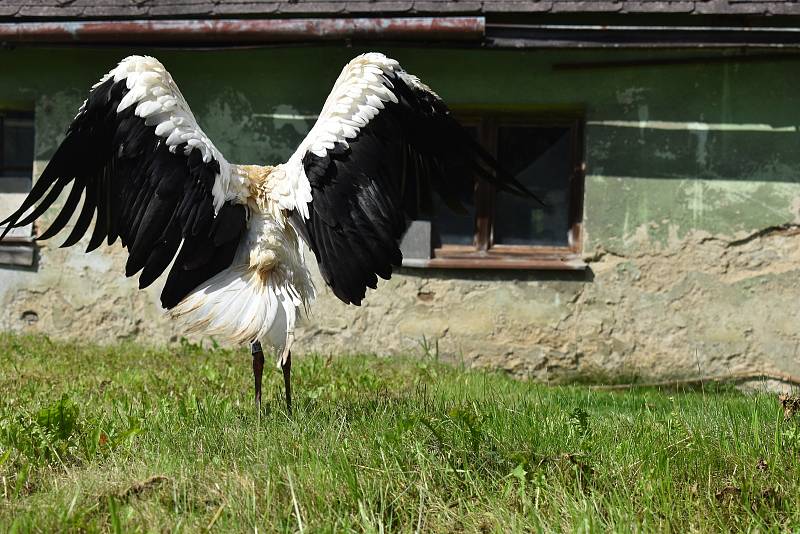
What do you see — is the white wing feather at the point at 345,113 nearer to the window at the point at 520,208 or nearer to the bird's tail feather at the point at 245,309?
the bird's tail feather at the point at 245,309

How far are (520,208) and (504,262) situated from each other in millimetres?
513

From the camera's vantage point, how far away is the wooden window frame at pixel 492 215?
251 inches

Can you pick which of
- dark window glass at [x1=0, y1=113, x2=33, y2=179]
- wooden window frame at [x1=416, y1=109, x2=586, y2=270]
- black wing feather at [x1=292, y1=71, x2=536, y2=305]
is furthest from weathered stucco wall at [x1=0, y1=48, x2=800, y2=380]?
black wing feather at [x1=292, y1=71, x2=536, y2=305]

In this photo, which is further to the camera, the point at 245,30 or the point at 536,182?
the point at 536,182

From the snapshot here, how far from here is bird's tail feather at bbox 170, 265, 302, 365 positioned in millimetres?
3707

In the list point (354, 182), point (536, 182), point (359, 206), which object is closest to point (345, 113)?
point (354, 182)

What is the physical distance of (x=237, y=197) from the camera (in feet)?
12.7

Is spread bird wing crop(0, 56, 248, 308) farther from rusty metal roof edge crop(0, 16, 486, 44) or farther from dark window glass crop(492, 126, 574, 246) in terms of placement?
dark window glass crop(492, 126, 574, 246)

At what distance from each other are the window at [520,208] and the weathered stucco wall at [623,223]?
0.56 feet

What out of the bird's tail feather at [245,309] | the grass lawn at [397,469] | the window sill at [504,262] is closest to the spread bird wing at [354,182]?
the bird's tail feather at [245,309]

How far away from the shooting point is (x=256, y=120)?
6.53 meters

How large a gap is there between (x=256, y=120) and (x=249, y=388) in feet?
7.64

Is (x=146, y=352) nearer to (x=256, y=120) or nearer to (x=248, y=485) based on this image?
(x=256, y=120)

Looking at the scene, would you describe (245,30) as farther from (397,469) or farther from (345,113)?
(397,469)
